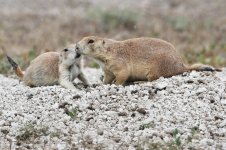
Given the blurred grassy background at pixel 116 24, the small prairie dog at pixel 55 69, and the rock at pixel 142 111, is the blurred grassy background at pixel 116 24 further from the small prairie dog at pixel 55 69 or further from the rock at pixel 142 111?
the rock at pixel 142 111

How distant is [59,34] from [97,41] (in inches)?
284

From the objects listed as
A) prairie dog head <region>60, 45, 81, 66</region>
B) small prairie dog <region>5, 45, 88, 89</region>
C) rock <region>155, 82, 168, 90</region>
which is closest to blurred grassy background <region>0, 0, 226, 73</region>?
small prairie dog <region>5, 45, 88, 89</region>

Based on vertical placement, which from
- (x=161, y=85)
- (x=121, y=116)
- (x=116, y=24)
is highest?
(x=116, y=24)

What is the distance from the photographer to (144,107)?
295 inches

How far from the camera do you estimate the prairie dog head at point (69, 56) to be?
9.25 metres

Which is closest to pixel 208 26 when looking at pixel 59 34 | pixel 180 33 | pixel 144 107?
pixel 180 33

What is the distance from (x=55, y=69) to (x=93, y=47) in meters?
0.85

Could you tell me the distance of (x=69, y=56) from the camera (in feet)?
30.3

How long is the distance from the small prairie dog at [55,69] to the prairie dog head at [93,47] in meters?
0.36

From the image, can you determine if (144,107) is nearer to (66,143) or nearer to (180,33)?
(66,143)

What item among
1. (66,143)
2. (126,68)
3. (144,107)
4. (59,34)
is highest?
(59,34)

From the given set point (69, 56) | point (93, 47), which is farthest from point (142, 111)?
point (69, 56)

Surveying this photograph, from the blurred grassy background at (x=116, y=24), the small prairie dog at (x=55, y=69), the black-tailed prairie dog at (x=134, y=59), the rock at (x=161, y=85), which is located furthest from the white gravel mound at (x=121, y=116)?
the blurred grassy background at (x=116, y=24)

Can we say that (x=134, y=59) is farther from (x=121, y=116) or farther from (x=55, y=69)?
(x=121, y=116)
